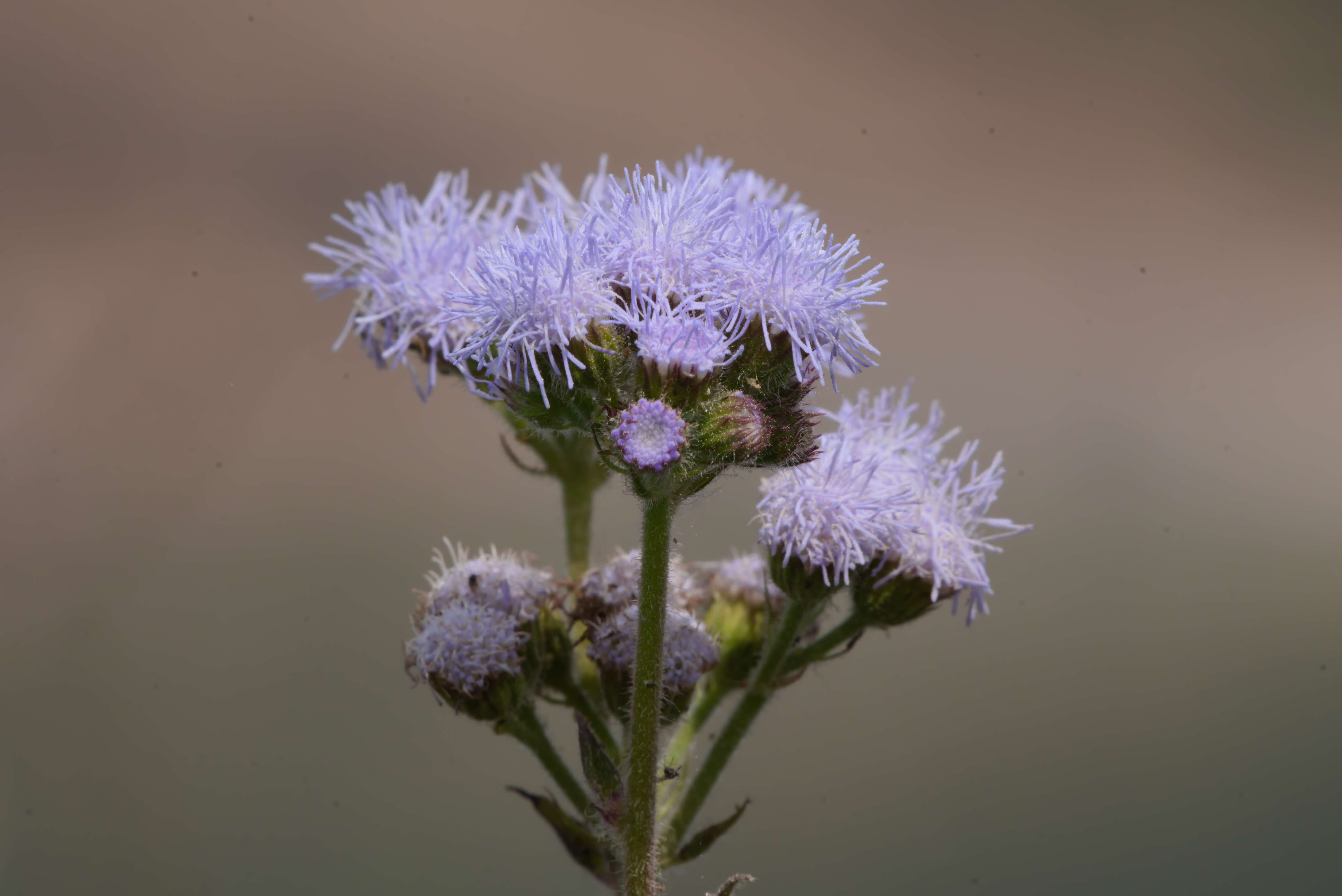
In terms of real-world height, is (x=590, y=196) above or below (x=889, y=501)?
above

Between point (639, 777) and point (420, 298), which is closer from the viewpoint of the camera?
point (639, 777)

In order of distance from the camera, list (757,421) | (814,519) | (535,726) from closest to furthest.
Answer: (757,421) → (814,519) → (535,726)

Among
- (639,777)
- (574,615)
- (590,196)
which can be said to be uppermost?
(590,196)

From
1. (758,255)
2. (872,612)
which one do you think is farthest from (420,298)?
(872,612)

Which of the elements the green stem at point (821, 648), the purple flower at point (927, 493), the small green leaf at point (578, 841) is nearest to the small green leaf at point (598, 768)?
the small green leaf at point (578, 841)

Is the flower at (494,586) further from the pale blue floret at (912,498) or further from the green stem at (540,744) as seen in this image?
the pale blue floret at (912,498)

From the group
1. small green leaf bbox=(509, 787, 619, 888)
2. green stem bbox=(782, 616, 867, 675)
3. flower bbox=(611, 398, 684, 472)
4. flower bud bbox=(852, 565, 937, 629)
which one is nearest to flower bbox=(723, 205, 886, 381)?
flower bbox=(611, 398, 684, 472)

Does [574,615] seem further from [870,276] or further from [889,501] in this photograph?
[870,276]
